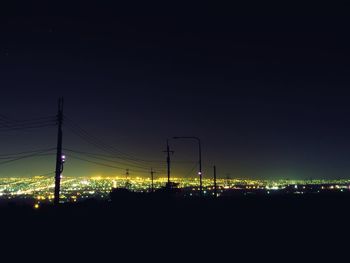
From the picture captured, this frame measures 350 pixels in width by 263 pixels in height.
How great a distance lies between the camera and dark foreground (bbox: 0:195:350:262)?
18719 millimetres

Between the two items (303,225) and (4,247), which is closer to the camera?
(4,247)

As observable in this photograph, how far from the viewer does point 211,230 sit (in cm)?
2747

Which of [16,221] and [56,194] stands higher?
[56,194]

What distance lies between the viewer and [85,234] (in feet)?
90.3

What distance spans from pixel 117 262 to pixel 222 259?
474 cm

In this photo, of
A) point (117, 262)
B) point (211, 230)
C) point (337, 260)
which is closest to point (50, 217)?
point (211, 230)

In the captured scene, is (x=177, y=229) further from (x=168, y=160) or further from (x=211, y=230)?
(x=168, y=160)

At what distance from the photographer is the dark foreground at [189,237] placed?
1872 centimetres

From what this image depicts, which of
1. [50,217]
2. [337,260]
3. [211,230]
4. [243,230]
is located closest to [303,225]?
[243,230]

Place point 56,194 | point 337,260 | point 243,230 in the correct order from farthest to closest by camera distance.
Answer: point 56,194
point 243,230
point 337,260

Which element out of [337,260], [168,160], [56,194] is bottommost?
[337,260]

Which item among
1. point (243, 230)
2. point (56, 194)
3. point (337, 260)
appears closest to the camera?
point (337, 260)

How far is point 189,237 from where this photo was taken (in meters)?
24.6

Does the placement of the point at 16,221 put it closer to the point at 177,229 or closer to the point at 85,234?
the point at 85,234
